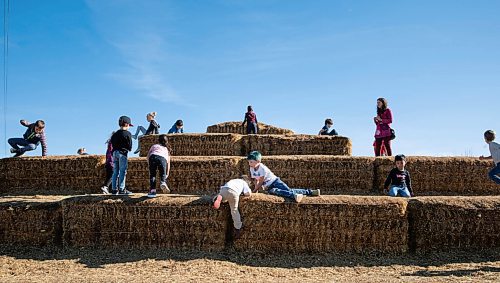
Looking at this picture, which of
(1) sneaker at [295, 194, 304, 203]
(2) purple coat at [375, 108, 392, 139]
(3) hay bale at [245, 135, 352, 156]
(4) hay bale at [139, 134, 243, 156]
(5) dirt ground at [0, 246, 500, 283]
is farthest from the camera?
(4) hay bale at [139, 134, 243, 156]

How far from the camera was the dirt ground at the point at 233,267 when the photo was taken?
6.16m

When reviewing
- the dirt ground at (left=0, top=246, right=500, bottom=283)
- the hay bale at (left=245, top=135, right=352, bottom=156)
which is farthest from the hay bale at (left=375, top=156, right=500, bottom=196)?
the dirt ground at (left=0, top=246, right=500, bottom=283)

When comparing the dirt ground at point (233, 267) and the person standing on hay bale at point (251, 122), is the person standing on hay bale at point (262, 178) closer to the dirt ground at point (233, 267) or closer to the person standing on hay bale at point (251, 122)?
the dirt ground at point (233, 267)

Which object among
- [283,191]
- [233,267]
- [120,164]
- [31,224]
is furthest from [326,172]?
[31,224]

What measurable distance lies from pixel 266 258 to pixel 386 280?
79.1 inches

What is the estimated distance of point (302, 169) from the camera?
36.3ft

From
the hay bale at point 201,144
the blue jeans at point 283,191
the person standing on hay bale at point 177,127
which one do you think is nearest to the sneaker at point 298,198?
the blue jeans at point 283,191

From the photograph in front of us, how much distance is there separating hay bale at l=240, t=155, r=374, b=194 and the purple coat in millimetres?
1104

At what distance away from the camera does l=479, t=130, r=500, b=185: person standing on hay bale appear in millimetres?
8742

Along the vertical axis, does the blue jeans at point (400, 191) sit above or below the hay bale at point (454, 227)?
above

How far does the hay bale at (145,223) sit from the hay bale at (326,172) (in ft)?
11.9

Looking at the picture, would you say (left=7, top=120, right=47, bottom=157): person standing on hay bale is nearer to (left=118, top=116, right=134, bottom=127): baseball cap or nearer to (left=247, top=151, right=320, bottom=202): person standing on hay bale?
(left=118, top=116, right=134, bottom=127): baseball cap

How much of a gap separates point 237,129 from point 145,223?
13943 mm

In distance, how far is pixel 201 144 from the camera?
541 inches
